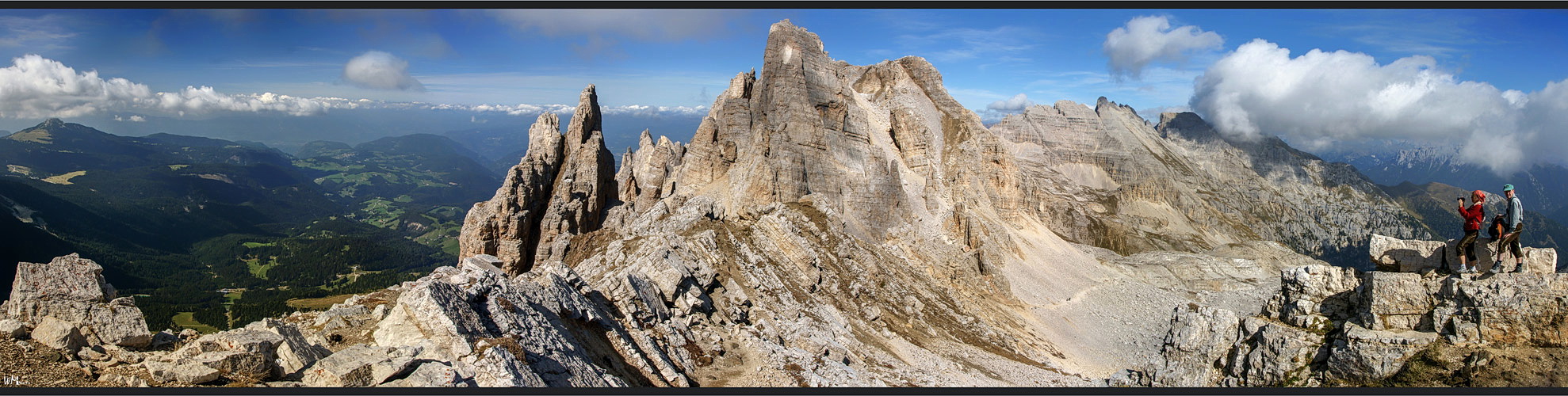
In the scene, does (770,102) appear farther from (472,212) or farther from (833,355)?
(833,355)

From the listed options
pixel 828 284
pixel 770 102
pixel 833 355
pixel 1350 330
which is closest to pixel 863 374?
pixel 833 355

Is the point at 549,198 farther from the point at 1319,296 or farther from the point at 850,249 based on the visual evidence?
the point at 1319,296

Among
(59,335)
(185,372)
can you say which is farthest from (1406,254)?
(59,335)

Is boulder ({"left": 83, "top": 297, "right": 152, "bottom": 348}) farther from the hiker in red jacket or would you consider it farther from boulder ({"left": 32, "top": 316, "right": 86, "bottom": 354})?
the hiker in red jacket

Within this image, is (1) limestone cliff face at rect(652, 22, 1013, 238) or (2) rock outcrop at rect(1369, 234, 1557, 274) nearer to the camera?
(2) rock outcrop at rect(1369, 234, 1557, 274)

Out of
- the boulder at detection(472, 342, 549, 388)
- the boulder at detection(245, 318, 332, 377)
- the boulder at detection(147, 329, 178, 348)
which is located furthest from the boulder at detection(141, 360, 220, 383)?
the boulder at detection(472, 342, 549, 388)
